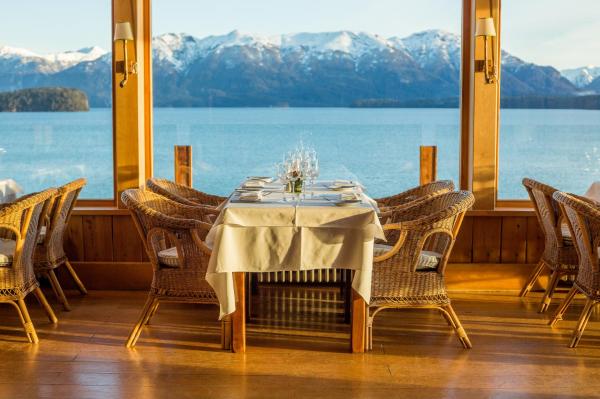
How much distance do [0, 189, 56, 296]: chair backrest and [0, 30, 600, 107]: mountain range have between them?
5.69ft

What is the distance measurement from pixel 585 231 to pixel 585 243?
74 mm

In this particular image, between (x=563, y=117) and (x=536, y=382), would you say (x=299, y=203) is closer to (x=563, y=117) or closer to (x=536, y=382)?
(x=536, y=382)

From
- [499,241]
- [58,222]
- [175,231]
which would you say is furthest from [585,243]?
[58,222]

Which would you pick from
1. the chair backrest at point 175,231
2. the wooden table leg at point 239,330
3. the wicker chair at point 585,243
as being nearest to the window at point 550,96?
the wicker chair at point 585,243

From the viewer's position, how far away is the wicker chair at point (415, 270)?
451 cm

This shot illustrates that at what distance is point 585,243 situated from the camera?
4684 millimetres

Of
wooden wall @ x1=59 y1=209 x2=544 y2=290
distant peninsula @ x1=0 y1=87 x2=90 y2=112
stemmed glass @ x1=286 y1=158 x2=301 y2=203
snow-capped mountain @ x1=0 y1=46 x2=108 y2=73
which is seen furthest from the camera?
distant peninsula @ x1=0 y1=87 x2=90 y2=112

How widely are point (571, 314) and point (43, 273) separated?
3539mm

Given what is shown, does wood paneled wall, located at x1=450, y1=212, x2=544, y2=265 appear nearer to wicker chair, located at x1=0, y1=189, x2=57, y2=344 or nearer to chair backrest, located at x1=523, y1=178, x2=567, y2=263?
chair backrest, located at x1=523, y1=178, x2=567, y2=263

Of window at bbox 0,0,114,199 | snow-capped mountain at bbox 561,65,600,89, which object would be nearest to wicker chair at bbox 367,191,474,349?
snow-capped mountain at bbox 561,65,600,89

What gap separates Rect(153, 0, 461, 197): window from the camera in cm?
650

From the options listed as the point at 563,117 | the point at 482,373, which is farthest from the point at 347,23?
the point at 482,373

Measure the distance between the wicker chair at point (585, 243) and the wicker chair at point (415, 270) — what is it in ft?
1.90

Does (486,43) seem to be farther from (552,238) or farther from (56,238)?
(56,238)
